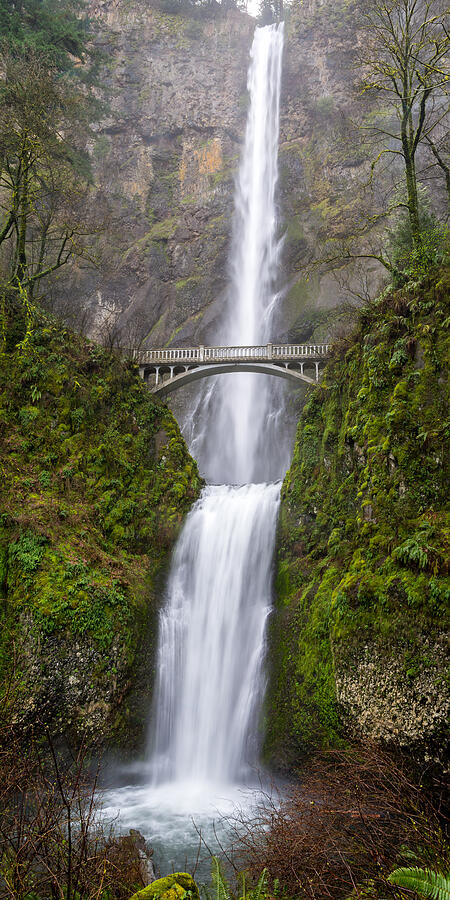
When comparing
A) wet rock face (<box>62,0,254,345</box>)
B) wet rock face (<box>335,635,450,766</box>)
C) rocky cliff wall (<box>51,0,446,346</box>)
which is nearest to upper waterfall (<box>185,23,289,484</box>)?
rocky cliff wall (<box>51,0,446,346</box>)

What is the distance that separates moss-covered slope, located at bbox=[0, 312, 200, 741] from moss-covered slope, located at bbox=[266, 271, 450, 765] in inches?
148

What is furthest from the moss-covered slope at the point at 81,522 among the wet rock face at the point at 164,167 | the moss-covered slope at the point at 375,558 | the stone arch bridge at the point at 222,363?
the wet rock face at the point at 164,167

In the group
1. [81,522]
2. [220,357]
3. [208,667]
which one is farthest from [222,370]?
[208,667]

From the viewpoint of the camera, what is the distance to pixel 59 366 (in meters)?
16.2

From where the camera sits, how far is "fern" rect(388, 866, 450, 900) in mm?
3320

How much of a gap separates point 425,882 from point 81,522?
1149 centimetres

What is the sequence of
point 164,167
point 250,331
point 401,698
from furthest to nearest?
1. point 164,167
2. point 250,331
3. point 401,698

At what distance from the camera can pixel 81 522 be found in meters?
13.5

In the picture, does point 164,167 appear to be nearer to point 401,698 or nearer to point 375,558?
point 375,558

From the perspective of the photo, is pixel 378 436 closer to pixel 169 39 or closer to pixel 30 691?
pixel 30 691

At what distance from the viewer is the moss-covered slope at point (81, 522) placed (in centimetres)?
1044

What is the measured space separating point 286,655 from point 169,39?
2021 inches

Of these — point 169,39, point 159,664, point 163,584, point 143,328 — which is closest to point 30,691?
point 159,664

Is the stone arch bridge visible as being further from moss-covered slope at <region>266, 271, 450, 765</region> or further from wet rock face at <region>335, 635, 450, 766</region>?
wet rock face at <region>335, 635, 450, 766</region>
